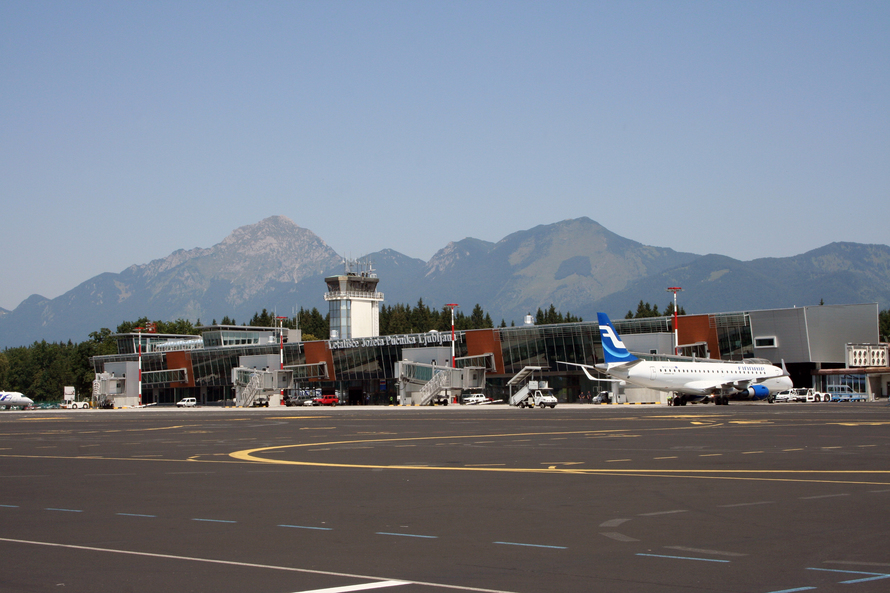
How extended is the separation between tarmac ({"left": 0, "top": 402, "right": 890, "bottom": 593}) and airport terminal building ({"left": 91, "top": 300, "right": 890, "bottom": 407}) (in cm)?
7658

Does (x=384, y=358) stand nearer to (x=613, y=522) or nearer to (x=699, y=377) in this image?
(x=699, y=377)

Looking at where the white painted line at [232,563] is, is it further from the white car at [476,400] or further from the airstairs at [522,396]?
the white car at [476,400]

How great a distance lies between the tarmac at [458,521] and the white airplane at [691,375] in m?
50.7

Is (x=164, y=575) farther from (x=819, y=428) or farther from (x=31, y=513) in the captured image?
(x=819, y=428)

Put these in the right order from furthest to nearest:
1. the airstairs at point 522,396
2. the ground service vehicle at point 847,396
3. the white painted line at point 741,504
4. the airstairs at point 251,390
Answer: the airstairs at point 251,390 → the ground service vehicle at point 847,396 → the airstairs at point 522,396 → the white painted line at point 741,504

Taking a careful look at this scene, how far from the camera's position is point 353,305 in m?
160

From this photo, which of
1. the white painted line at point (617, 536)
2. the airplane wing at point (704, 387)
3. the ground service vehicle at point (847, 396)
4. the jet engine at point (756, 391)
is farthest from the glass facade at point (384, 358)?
the white painted line at point (617, 536)

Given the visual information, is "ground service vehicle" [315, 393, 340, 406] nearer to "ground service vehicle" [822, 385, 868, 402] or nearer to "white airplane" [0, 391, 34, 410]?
"white airplane" [0, 391, 34, 410]

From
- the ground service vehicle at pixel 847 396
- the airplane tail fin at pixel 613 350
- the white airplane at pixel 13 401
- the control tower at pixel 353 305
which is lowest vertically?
the ground service vehicle at pixel 847 396

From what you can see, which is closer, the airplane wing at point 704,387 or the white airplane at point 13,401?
the airplane wing at point 704,387

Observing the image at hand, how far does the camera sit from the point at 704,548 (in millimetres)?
10836

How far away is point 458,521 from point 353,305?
147696mm

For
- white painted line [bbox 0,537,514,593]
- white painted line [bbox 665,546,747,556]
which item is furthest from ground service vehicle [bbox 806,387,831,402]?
white painted line [bbox 0,537,514,593]

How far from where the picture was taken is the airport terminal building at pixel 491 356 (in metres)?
98.1
